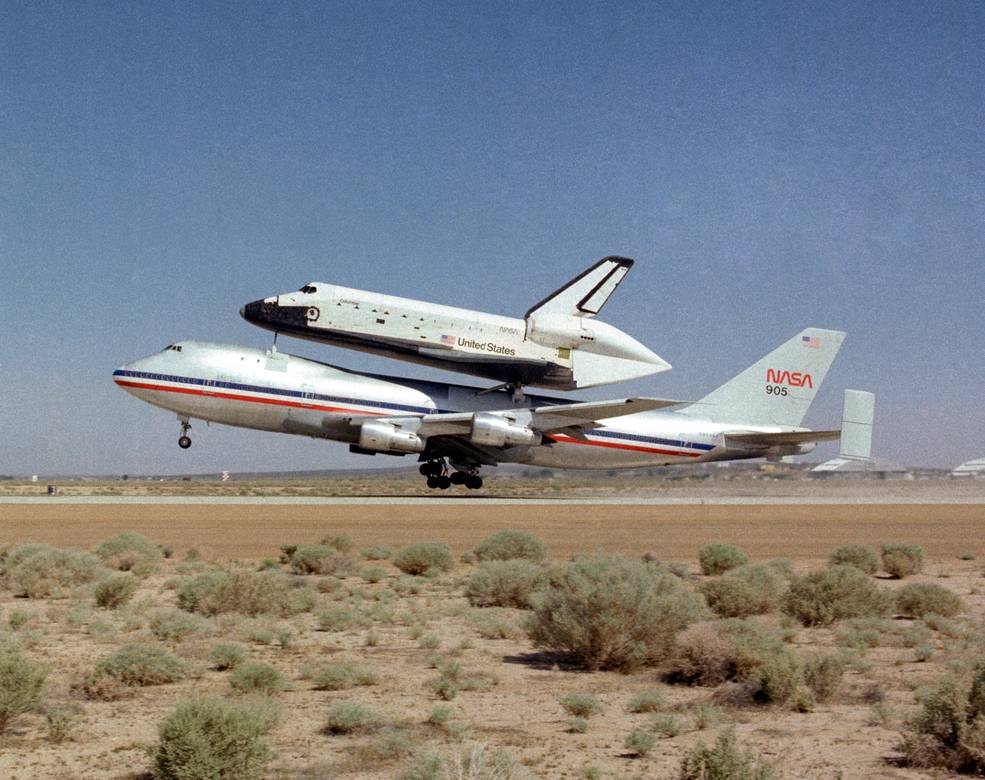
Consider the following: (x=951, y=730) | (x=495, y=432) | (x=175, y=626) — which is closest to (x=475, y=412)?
(x=495, y=432)

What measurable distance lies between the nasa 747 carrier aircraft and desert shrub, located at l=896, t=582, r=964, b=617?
25573 mm

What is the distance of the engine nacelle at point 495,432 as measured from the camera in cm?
4188

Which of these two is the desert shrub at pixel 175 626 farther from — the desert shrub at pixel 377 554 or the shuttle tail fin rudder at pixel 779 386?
the shuttle tail fin rudder at pixel 779 386

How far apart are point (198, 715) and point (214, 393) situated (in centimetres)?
3438

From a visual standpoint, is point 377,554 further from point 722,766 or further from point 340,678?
point 722,766

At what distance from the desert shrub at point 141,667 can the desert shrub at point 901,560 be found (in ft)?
53.8

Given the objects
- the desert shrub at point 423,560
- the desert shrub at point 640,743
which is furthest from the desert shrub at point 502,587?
the desert shrub at point 640,743

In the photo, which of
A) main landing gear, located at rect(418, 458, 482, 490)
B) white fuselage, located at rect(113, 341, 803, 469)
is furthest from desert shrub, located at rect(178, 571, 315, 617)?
main landing gear, located at rect(418, 458, 482, 490)

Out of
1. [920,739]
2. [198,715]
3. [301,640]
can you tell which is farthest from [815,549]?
[198,715]

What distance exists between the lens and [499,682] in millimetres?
10492

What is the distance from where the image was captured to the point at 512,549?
75.5 ft

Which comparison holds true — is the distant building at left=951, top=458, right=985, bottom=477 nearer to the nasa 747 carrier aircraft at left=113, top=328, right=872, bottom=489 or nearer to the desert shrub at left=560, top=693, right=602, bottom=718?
the nasa 747 carrier aircraft at left=113, top=328, right=872, bottom=489

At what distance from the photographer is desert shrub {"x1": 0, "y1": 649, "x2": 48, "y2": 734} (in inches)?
317

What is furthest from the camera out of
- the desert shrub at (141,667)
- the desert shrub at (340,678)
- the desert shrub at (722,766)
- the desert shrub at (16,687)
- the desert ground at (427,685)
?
the desert shrub at (340,678)
